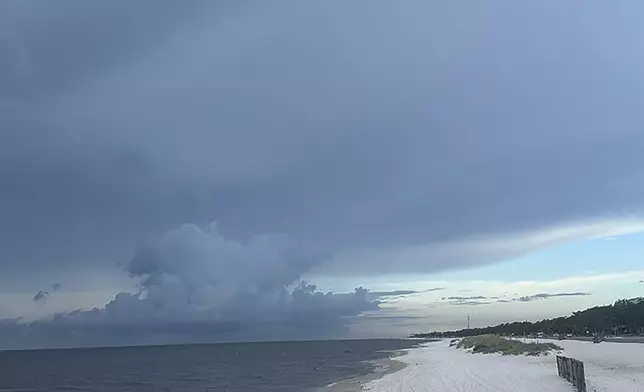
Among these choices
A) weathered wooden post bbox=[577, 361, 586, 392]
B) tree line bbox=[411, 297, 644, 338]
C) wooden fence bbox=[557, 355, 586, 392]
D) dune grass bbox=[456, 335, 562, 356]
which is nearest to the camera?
weathered wooden post bbox=[577, 361, 586, 392]

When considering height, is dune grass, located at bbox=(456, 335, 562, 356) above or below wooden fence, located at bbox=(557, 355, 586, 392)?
below

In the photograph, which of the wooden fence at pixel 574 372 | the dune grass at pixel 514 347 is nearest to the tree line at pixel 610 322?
the dune grass at pixel 514 347

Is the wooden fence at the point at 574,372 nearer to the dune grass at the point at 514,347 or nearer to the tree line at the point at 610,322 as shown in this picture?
the dune grass at the point at 514,347

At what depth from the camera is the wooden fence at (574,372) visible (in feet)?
104

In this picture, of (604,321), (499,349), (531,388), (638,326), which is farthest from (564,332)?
(531,388)

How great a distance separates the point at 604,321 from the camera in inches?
6427

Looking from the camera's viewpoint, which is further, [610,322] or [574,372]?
[610,322]

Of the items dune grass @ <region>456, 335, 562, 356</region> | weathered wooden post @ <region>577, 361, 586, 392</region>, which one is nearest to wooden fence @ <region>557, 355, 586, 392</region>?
weathered wooden post @ <region>577, 361, 586, 392</region>

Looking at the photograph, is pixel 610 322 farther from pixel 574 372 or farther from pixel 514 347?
pixel 574 372

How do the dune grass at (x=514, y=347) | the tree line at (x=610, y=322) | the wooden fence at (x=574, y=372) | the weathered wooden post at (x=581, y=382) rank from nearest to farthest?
the weathered wooden post at (x=581, y=382)
the wooden fence at (x=574, y=372)
the dune grass at (x=514, y=347)
the tree line at (x=610, y=322)

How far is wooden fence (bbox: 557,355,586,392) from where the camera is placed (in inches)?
1243

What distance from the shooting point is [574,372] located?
112 feet

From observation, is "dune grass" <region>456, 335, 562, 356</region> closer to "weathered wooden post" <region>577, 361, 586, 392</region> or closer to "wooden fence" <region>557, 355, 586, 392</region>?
"wooden fence" <region>557, 355, 586, 392</region>

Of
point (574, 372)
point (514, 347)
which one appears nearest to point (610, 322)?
point (514, 347)
